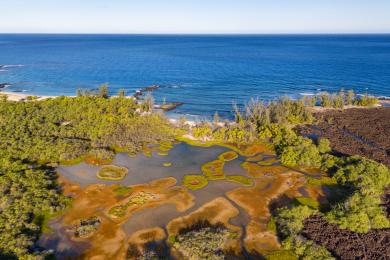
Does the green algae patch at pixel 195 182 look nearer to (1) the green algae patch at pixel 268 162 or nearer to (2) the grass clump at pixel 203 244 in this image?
(1) the green algae patch at pixel 268 162

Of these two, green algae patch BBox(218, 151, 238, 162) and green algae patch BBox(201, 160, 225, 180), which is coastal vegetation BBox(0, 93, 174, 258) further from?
green algae patch BBox(201, 160, 225, 180)

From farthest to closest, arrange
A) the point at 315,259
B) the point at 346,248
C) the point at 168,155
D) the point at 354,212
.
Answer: the point at 168,155 → the point at 354,212 → the point at 346,248 → the point at 315,259

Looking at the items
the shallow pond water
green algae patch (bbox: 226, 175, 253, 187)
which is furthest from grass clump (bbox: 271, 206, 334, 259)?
the shallow pond water

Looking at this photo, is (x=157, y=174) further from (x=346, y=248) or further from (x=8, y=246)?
(x=346, y=248)

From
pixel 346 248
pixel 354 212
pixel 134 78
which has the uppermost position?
pixel 134 78

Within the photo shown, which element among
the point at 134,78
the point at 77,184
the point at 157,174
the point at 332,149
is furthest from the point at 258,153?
the point at 134,78

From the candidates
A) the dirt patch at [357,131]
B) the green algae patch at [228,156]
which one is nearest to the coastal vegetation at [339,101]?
the dirt patch at [357,131]

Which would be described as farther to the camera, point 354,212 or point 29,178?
point 29,178
